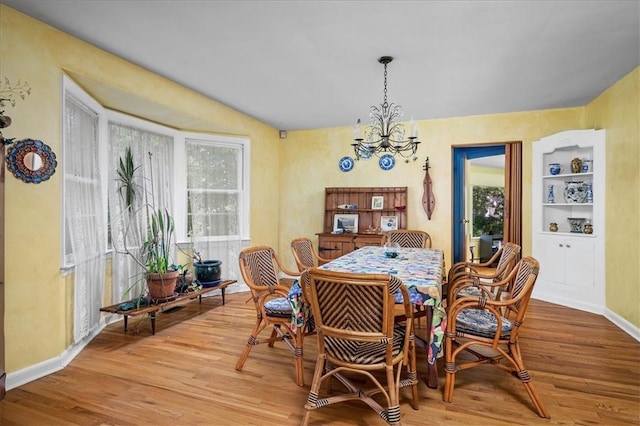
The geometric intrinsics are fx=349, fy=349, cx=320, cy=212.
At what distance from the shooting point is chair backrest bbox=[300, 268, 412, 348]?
1729 mm

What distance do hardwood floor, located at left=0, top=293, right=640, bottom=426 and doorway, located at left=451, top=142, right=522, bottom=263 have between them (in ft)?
6.29

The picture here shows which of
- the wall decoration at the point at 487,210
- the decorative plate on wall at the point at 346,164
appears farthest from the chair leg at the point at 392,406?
the wall decoration at the point at 487,210

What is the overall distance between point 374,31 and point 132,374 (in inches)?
125

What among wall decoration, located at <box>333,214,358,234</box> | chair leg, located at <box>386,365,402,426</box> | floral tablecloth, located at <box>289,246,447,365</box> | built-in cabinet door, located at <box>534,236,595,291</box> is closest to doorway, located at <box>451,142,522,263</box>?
built-in cabinet door, located at <box>534,236,595,291</box>

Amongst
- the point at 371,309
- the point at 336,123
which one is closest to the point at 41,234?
the point at 371,309

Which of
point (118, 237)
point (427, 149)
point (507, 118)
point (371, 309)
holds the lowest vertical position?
point (371, 309)

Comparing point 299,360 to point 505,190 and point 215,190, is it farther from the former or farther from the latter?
point 505,190

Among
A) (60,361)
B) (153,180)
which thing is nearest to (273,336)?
(60,361)

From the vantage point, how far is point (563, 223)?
4.67 meters

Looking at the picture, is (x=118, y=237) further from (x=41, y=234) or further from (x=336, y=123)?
(x=336, y=123)

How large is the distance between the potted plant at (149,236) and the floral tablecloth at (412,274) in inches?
75.2

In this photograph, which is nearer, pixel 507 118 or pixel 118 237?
pixel 118 237

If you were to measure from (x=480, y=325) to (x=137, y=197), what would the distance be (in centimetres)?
376

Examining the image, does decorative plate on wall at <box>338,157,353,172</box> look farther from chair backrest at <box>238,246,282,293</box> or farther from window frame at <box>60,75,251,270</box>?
chair backrest at <box>238,246,282,293</box>
